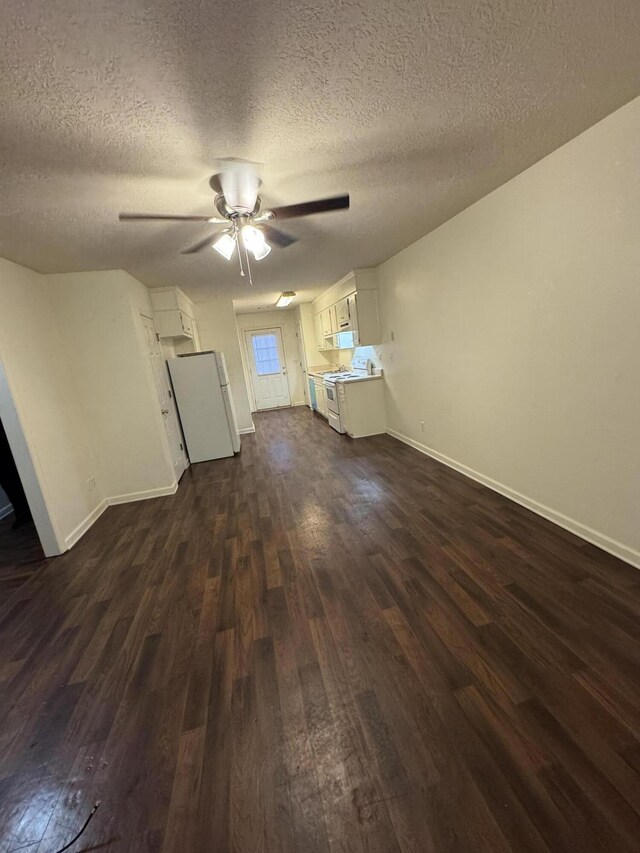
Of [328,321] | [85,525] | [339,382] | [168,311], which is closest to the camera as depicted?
[85,525]

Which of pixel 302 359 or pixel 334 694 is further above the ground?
pixel 302 359

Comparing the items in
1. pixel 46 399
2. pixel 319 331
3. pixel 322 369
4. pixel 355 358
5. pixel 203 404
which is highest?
pixel 319 331

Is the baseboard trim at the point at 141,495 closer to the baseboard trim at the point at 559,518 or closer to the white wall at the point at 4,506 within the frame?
the white wall at the point at 4,506

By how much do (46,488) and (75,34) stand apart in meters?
2.98

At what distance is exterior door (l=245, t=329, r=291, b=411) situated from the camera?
8773 millimetres

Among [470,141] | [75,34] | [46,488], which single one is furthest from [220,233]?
[46,488]

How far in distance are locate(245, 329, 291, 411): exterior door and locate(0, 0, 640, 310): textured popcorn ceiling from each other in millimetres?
6290

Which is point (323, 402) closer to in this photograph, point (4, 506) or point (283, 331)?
point (283, 331)

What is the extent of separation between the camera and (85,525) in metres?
3.41

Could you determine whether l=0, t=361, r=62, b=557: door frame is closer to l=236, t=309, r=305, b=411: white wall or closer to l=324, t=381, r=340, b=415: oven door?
l=324, t=381, r=340, b=415: oven door

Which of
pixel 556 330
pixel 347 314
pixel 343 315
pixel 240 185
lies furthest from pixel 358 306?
pixel 240 185

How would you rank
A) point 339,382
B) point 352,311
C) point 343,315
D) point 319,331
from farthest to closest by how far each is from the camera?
point 319,331 < point 343,315 < point 339,382 < point 352,311

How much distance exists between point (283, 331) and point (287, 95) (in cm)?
751

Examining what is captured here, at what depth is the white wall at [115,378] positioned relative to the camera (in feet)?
11.5
